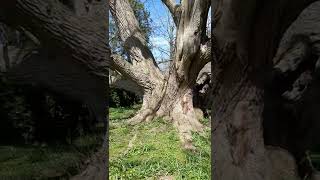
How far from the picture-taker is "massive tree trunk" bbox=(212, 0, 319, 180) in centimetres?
281

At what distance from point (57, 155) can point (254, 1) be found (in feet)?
5.23

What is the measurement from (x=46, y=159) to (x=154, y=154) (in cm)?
444

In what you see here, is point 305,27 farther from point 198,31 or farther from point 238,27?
point 198,31

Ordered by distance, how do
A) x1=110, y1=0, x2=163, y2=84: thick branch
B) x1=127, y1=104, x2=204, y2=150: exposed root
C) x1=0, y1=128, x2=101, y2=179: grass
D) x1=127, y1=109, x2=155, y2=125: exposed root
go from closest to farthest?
x1=0, y1=128, x2=101, y2=179: grass
x1=127, y1=104, x2=204, y2=150: exposed root
x1=127, y1=109, x2=155, y2=125: exposed root
x1=110, y1=0, x2=163, y2=84: thick branch

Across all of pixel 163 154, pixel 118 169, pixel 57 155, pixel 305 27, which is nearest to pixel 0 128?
pixel 57 155

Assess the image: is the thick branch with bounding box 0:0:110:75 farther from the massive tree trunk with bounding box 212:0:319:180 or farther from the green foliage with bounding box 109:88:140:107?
the green foliage with bounding box 109:88:140:107

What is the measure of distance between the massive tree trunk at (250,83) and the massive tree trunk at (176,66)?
168 inches

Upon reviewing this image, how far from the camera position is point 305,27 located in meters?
2.75

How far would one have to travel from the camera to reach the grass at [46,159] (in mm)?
2283

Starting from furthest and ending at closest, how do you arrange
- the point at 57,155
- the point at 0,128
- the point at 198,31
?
the point at 198,31
the point at 57,155
the point at 0,128

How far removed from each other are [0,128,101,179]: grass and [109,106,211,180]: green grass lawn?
3.03 m

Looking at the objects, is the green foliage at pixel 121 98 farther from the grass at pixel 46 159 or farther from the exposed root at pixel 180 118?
the grass at pixel 46 159

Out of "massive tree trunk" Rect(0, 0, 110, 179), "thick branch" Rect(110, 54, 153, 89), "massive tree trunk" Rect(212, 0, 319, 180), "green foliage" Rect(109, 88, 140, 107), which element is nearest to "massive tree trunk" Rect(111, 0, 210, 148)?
"thick branch" Rect(110, 54, 153, 89)

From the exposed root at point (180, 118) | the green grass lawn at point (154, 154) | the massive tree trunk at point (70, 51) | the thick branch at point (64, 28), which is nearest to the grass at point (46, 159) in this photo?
the massive tree trunk at point (70, 51)
